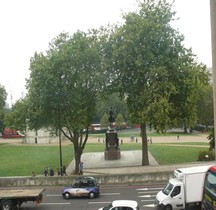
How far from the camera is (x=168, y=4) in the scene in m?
36.1

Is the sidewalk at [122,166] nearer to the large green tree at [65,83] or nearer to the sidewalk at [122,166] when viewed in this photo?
the sidewalk at [122,166]

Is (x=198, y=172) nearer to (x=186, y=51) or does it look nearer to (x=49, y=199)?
(x=49, y=199)

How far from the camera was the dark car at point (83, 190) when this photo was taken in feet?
80.3

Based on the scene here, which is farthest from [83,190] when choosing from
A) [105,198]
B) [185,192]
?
[185,192]

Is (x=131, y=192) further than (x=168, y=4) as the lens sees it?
No

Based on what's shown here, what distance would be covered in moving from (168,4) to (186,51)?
16.5ft

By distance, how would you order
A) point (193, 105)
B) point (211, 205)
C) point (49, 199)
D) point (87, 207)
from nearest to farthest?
point (211, 205) < point (87, 207) < point (49, 199) < point (193, 105)

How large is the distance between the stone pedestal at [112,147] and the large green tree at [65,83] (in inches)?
369

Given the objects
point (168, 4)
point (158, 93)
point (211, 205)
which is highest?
point (168, 4)

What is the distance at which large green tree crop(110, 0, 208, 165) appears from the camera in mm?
34469

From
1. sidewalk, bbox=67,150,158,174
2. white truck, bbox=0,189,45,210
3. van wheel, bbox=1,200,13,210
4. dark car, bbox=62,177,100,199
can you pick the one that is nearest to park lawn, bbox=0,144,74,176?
sidewalk, bbox=67,150,158,174

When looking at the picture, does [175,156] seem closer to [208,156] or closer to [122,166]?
[208,156]

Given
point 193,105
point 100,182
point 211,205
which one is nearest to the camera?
point 211,205

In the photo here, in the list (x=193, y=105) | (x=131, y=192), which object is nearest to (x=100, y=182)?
(x=131, y=192)
